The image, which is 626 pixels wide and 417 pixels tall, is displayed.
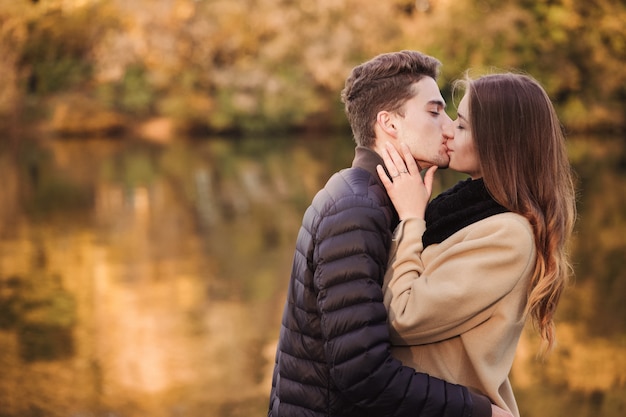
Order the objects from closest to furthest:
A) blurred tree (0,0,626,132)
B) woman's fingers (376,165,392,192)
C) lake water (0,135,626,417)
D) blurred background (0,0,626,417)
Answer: woman's fingers (376,165,392,192) → lake water (0,135,626,417) → blurred background (0,0,626,417) → blurred tree (0,0,626,132)

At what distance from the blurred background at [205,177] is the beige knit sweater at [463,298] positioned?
353 cm

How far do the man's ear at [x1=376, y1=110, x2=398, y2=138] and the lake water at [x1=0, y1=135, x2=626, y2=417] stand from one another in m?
3.58

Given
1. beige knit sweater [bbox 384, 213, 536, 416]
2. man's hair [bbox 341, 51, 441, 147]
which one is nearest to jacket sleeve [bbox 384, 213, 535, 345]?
beige knit sweater [bbox 384, 213, 536, 416]

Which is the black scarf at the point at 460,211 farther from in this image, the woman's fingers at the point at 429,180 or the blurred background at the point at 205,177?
the blurred background at the point at 205,177

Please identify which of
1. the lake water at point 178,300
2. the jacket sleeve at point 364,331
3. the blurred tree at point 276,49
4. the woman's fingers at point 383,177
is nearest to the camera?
the jacket sleeve at point 364,331

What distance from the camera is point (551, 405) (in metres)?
6.02

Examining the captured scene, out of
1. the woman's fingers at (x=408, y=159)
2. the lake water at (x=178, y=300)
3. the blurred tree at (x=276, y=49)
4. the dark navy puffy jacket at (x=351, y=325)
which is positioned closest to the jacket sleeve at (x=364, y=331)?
the dark navy puffy jacket at (x=351, y=325)

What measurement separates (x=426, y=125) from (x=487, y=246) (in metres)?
0.42

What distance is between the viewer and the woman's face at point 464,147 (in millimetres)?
2549

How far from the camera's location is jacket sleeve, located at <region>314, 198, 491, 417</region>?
2.35 m

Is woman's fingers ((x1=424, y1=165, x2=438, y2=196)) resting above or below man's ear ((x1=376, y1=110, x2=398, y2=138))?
below

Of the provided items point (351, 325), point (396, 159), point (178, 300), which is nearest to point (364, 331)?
point (351, 325)

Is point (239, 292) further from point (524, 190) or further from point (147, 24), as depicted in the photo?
point (147, 24)

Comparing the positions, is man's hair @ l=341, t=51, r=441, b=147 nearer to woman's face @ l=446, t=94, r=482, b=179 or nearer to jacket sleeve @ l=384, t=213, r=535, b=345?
woman's face @ l=446, t=94, r=482, b=179
